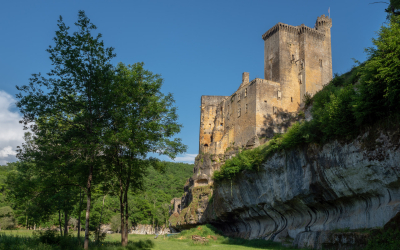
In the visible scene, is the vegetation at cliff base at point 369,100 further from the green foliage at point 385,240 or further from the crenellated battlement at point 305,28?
the crenellated battlement at point 305,28

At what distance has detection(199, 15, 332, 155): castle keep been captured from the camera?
5366cm

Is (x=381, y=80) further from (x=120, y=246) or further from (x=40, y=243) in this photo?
(x=40, y=243)

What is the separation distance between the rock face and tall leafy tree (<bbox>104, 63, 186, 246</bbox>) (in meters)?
9.58

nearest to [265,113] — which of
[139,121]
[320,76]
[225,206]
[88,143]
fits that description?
[320,76]

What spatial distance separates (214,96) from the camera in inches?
2815

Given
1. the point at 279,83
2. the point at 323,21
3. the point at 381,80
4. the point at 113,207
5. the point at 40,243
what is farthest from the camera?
the point at 113,207

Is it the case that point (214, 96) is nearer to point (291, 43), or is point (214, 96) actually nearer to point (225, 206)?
point (291, 43)

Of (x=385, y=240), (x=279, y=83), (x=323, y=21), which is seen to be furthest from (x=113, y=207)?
(x=385, y=240)

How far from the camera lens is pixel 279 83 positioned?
5503 cm

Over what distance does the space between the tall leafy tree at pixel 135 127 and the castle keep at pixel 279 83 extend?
29049mm

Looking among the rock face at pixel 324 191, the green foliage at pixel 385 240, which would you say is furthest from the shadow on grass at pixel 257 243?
the green foliage at pixel 385 240

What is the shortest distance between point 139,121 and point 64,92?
15.5 feet

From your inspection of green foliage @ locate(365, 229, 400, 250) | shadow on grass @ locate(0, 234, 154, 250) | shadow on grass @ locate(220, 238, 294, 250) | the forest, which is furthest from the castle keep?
shadow on grass @ locate(0, 234, 154, 250)

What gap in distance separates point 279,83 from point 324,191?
108 ft
